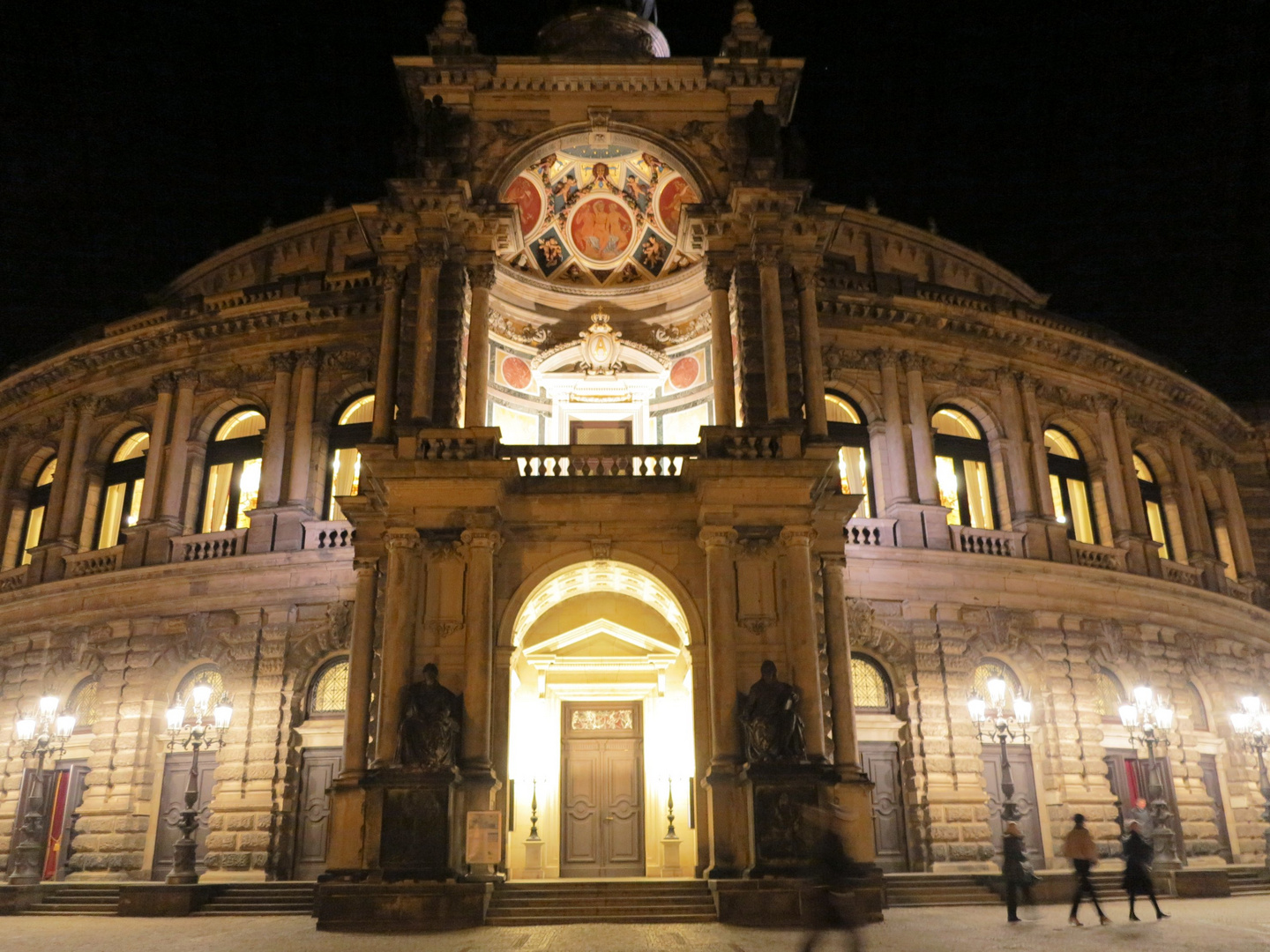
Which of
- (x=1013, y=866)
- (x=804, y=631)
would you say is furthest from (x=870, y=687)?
(x=1013, y=866)

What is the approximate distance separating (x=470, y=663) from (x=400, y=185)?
9.76m

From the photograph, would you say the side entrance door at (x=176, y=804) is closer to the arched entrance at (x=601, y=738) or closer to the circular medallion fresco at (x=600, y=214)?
the arched entrance at (x=601, y=738)

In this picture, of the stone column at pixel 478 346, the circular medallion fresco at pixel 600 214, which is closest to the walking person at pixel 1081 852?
the stone column at pixel 478 346

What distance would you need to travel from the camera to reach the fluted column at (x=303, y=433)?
25906 millimetres

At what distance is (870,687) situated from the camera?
24.7 meters

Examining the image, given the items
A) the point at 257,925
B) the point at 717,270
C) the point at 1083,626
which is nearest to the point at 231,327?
the point at 717,270

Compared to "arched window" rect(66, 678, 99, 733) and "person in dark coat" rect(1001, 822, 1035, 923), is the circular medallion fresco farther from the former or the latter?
"arched window" rect(66, 678, 99, 733)

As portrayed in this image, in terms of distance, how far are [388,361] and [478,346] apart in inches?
70.8

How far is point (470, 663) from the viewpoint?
17719 millimetres

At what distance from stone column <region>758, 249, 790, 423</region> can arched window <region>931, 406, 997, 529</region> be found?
8.61m

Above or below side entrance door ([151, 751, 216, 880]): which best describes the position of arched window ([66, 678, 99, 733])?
above

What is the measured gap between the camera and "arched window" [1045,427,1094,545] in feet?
94.5

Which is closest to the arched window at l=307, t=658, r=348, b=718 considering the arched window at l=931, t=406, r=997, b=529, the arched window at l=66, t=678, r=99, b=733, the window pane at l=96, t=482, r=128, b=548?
the arched window at l=66, t=678, r=99, b=733

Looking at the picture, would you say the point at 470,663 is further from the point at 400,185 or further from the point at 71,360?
the point at 71,360
